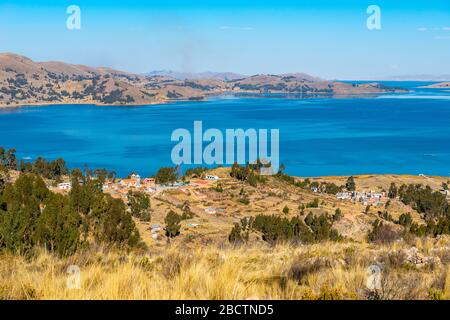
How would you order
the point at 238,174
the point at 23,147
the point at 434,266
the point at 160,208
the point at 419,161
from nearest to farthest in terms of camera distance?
1. the point at 434,266
2. the point at 160,208
3. the point at 238,174
4. the point at 419,161
5. the point at 23,147

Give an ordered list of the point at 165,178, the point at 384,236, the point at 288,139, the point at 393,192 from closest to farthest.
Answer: the point at 384,236 → the point at 165,178 → the point at 393,192 → the point at 288,139

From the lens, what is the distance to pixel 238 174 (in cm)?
6569

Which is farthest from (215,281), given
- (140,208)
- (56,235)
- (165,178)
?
(165,178)

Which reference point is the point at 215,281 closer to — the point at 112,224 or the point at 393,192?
the point at 112,224

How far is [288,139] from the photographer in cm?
12925

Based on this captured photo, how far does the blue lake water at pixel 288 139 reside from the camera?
98375mm

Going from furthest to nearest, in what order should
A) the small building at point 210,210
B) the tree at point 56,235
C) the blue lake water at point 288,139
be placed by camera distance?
the blue lake water at point 288,139 → the small building at point 210,210 → the tree at point 56,235

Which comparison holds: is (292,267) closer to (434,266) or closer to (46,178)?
(434,266)

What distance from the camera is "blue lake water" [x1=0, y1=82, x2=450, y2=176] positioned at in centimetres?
9838

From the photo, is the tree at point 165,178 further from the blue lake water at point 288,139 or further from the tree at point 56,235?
the tree at point 56,235

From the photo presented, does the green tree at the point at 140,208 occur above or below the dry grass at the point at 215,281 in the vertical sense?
below

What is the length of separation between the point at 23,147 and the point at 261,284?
403ft

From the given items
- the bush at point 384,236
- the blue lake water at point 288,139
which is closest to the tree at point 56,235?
the bush at point 384,236
